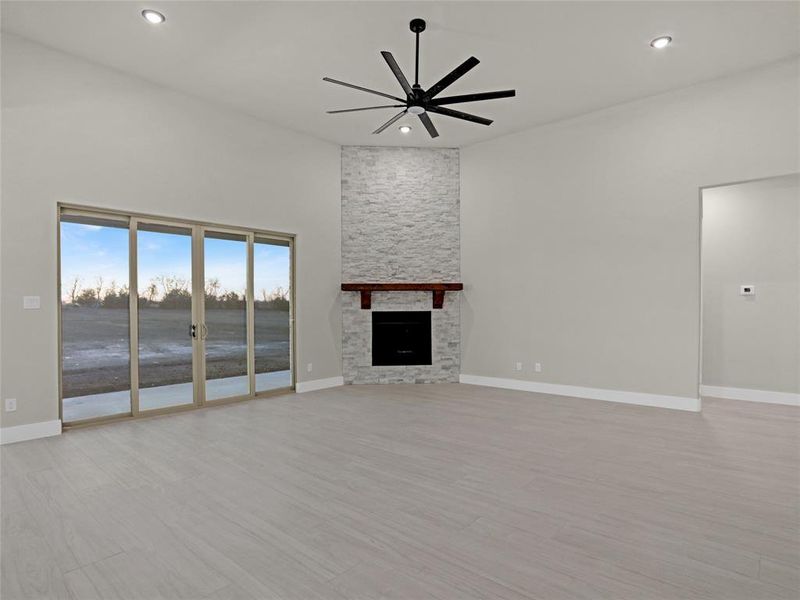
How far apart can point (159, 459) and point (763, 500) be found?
4.45m

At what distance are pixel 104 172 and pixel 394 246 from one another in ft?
13.2

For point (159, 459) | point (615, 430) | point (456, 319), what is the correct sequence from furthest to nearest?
point (456, 319) < point (615, 430) < point (159, 459)

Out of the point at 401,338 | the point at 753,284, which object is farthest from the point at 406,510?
the point at 753,284

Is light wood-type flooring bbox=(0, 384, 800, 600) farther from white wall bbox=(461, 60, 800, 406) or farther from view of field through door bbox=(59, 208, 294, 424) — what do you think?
white wall bbox=(461, 60, 800, 406)

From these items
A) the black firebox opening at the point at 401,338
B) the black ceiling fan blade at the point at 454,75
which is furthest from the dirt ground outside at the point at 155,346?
the black ceiling fan blade at the point at 454,75

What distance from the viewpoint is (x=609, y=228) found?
19.8 ft

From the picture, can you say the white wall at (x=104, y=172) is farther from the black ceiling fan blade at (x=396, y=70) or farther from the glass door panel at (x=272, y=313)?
the black ceiling fan blade at (x=396, y=70)

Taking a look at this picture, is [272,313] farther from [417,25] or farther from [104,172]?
[417,25]

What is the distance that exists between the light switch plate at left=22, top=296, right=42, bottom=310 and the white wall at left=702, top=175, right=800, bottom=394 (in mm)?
8107

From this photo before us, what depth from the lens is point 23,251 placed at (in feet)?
14.1

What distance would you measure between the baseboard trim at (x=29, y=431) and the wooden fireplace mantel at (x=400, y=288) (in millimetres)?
3977

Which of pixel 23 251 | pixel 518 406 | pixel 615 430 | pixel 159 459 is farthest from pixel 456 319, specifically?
pixel 23 251

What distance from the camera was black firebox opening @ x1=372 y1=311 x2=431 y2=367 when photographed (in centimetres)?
736

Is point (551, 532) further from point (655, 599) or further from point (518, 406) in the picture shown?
point (518, 406)
